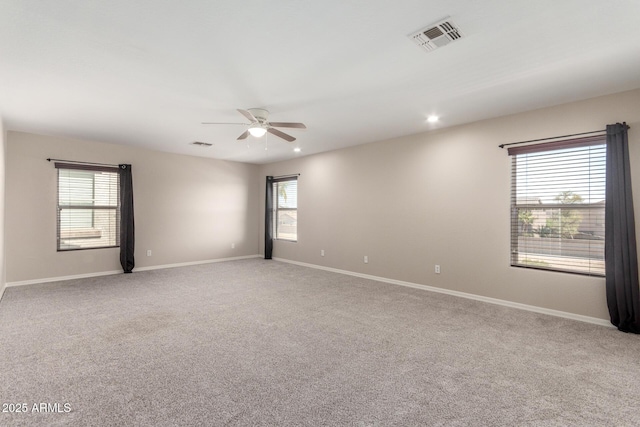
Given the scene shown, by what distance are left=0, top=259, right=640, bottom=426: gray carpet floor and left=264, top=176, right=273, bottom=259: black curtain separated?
3609 mm

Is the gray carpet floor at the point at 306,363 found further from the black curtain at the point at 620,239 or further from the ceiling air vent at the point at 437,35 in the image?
the ceiling air vent at the point at 437,35

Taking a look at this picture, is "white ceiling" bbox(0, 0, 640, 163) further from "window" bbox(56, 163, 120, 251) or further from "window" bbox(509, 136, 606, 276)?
"window" bbox(56, 163, 120, 251)

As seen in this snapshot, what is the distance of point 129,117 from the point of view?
4.30m

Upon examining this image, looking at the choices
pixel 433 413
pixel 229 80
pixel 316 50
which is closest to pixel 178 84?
pixel 229 80

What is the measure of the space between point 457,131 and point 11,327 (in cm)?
606

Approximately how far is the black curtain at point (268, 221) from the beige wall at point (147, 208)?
22.5 inches

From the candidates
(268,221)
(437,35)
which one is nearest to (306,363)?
(437,35)

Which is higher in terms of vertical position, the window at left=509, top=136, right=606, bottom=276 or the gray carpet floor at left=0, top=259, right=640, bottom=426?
the window at left=509, top=136, right=606, bottom=276

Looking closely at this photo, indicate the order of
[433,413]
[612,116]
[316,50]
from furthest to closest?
[612,116]
[316,50]
[433,413]

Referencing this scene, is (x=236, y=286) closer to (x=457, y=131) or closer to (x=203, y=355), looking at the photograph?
(x=203, y=355)

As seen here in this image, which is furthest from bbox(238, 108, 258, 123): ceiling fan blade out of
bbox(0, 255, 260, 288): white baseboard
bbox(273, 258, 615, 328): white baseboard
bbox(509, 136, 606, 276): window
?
bbox(0, 255, 260, 288): white baseboard

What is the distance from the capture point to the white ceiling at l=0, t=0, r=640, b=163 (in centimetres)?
207

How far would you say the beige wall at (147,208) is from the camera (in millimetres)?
5148

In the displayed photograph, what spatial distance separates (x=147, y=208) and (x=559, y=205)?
Result: 280 inches
